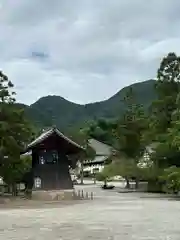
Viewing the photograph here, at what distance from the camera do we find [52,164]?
49375mm

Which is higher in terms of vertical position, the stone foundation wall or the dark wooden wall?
the dark wooden wall

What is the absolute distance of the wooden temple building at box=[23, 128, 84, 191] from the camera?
48.8m

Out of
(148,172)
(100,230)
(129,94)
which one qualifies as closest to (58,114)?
(129,94)

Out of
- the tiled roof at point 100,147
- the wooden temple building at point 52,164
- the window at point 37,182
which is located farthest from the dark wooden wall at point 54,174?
the tiled roof at point 100,147

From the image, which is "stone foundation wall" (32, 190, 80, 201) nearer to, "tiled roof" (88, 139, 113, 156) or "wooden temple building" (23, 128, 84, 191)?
Result: "wooden temple building" (23, 128, 84, 191)

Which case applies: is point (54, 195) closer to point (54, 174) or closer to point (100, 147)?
point (54, 174)

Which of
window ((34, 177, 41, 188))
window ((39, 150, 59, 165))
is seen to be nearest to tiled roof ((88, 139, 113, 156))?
window ((39, 150, 59, 165))

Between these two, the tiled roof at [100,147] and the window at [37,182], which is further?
the tiled roof at [100,147]

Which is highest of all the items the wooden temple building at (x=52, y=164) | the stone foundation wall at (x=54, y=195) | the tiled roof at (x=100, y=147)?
the tiled roof at (x=100, y=147)

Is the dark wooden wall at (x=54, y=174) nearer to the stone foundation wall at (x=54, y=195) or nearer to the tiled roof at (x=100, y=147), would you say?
the stone foundation wall at (x=54, y=195)

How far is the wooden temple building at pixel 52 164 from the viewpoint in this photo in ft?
160

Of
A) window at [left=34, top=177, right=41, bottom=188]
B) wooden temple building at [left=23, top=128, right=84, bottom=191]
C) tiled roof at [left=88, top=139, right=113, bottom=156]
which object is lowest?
window at [left=34, top=177, right=41, bottom=188]

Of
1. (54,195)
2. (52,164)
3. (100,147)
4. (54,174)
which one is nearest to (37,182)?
(54,174)

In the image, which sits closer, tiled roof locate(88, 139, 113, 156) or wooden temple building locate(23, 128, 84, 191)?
wooden temple building locate(23, 128, 84, 191)
